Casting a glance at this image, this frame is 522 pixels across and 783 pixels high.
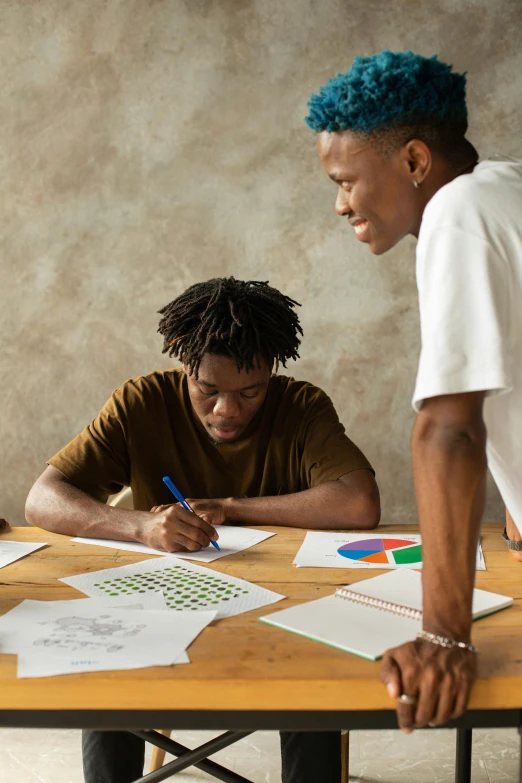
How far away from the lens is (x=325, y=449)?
2.14 metres

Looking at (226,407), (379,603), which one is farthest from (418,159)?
(226,407)

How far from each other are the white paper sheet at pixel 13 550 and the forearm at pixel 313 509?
48 centimetres

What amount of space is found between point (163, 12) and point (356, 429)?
1.85 metres

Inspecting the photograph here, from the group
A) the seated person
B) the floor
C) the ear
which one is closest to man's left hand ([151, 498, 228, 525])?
the seated person

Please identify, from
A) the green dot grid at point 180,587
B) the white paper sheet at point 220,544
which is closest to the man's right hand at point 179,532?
the white paper sheet at point 220,544

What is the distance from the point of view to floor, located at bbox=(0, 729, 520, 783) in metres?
2.28

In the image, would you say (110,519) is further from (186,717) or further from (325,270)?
(325,270)

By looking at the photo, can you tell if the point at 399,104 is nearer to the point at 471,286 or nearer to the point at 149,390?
the point at 471,286

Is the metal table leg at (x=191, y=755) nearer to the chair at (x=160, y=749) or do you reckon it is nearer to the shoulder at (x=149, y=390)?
the chair at (x=160, y=749)

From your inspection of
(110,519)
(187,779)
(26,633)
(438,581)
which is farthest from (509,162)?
(187,779)

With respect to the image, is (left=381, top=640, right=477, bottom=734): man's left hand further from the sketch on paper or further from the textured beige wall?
the textured beige wall

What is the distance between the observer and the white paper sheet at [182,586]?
130 centimetres

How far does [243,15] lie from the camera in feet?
10.8

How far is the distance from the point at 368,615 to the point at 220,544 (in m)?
0.57
